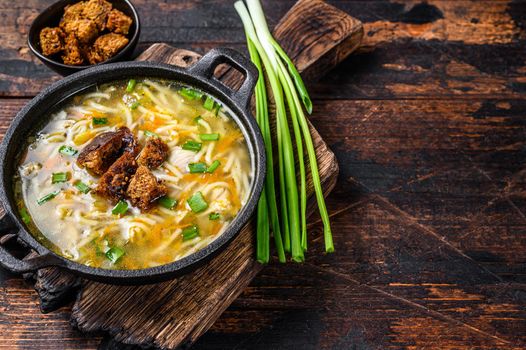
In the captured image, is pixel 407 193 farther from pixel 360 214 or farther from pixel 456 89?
pixel 456 89

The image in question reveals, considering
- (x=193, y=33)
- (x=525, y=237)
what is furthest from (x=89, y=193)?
(x=525, y=237)

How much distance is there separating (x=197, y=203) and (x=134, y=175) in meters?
0.35

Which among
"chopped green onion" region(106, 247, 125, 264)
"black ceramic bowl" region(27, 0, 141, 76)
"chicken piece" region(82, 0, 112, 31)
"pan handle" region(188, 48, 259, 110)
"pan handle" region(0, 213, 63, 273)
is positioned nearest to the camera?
"pan handle" region(0, 213, 63, 273)

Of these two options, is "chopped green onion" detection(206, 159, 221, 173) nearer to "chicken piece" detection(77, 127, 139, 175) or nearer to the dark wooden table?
"chicken piece" detection(77, 127, 139, 175)

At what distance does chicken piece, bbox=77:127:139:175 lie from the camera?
10.6ft

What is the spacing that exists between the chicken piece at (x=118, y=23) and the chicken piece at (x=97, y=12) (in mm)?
34

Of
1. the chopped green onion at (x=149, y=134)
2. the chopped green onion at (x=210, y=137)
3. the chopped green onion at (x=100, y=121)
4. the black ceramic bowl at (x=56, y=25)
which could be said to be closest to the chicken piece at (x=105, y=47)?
the black ceramic bowl at (x=56, y=25)

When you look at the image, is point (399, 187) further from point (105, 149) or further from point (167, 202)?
point (105, 149)

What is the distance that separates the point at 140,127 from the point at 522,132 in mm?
2560

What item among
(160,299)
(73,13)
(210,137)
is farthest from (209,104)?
(73,13)

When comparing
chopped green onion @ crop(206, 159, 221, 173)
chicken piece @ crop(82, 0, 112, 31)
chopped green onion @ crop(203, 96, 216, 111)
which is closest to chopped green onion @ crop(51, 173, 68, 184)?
chopped green onion @ crop(206, 159, 221, 173)

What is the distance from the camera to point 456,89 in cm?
447

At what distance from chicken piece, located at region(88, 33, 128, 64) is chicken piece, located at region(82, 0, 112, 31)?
0.35ft

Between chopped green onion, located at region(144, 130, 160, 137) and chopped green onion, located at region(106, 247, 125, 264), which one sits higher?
chopped green onion, located at region(144, 130, 160, 137)
